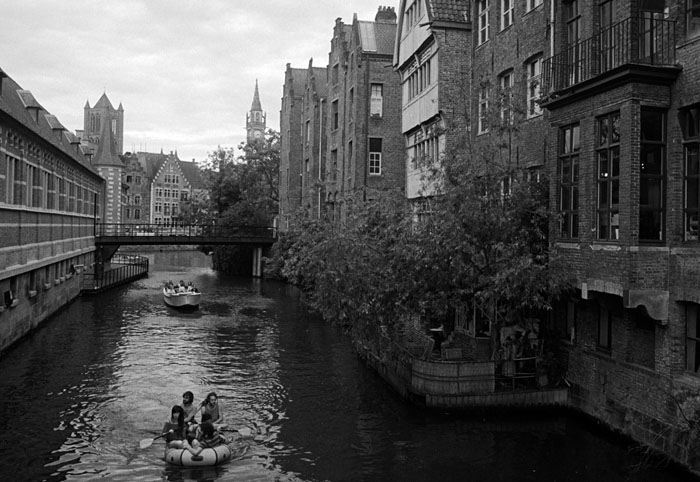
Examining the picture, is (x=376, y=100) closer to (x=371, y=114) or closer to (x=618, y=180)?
(x=371, y=114)

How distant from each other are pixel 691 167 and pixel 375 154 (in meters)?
26.5

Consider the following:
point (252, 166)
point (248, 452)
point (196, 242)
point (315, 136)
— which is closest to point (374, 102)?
point (315, 136)

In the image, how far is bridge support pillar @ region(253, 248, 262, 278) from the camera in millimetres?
67531

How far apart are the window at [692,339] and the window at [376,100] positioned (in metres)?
27.8

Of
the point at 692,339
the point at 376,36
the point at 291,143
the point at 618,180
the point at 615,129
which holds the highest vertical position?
the point at 376,36

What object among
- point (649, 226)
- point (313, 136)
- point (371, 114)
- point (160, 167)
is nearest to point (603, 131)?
point (649, 226)

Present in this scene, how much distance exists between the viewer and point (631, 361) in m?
15.8

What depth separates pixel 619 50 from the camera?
15.3 metres

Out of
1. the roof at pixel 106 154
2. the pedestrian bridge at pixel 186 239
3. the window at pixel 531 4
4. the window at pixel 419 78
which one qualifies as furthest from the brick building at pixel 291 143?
the window at pixel 531 4

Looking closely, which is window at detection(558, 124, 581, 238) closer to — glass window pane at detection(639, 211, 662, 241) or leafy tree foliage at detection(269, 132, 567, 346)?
leafy tree foliage at detection(269, 132, 567, 346)

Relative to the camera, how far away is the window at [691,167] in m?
14.1

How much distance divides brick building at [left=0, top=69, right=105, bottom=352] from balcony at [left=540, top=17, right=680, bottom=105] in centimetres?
1702

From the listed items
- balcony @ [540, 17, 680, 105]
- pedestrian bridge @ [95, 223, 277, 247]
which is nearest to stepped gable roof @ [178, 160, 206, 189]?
pedestrian bridge @ [95, 223, 277, 247]

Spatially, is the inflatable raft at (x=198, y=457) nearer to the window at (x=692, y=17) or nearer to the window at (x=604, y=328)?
the window at (x=604, y=328)
